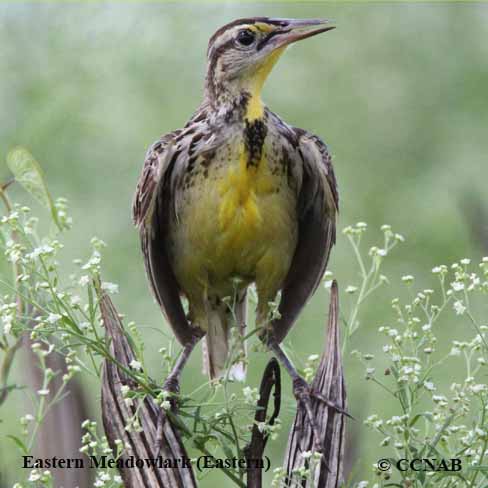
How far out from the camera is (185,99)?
6586mm

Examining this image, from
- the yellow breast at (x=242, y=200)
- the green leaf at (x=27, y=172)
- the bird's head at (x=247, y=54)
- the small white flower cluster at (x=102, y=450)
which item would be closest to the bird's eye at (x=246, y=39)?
the bird's head at (x=247, y=54)

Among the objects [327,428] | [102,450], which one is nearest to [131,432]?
[102,450]

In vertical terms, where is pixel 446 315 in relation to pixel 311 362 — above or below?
above

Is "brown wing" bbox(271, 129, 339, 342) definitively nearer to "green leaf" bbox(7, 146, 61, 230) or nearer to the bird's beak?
the bird's beak

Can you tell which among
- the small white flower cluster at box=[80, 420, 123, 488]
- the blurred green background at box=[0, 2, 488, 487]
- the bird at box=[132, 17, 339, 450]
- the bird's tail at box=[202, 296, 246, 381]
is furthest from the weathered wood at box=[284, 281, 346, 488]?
the blurred green background at box=[0, 2, 488, 487]

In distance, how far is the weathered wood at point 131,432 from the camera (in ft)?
8.33

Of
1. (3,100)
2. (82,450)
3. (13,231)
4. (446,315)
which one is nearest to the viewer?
(82,450)

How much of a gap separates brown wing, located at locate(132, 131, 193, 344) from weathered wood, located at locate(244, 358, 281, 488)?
1.29 meters

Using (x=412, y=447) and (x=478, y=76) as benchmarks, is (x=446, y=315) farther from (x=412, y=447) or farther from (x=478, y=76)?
(x=412, y=447)

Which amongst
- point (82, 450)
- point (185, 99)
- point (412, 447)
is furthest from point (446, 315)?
point (82, 450)

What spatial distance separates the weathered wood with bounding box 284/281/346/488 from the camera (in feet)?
8.34

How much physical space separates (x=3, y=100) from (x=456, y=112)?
8.51 feet

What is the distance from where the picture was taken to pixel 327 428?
2.63 meters

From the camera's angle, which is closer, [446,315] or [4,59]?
[446,315]
